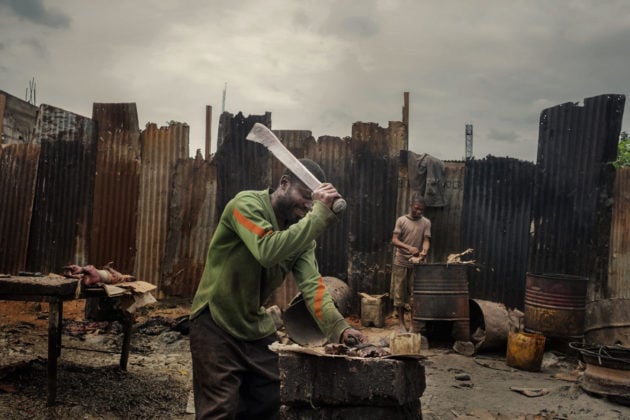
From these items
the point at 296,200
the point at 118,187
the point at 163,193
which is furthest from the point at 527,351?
the point at 118,187

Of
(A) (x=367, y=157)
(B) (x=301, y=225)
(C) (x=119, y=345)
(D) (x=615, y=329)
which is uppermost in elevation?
(A) (x=367, y=157)

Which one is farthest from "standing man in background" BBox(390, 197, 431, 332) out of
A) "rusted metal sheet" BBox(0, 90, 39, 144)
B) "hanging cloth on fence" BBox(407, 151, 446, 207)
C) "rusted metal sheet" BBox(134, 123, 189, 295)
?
"rusted metal sheet" BBox(0, 90, 39, 144)

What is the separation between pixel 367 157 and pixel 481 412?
5147 mm

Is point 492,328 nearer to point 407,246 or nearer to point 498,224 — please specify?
point 407,246

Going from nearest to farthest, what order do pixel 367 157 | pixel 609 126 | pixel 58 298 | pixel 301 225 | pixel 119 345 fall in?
1. pixel 301 225
2. pixel 58 298
3. pixel 119 345
4. pixel 609 126
5. pixel 367 157

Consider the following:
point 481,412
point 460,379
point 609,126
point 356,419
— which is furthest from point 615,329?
point 356,419

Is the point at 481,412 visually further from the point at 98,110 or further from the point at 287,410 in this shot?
the point at 98,110

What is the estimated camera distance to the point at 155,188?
372 inches

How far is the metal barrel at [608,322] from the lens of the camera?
667 cm

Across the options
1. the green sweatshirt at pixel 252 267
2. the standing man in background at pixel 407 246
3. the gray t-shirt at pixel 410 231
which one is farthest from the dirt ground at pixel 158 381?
the green sweatshirt at pixel 252 267

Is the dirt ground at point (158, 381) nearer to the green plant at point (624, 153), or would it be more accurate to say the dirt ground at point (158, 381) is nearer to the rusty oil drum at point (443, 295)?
the rusty oil drum at point (443, 295)

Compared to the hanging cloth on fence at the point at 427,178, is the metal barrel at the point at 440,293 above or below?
below

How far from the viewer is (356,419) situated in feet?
9.92

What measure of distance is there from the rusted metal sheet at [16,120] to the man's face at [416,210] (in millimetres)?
10326
